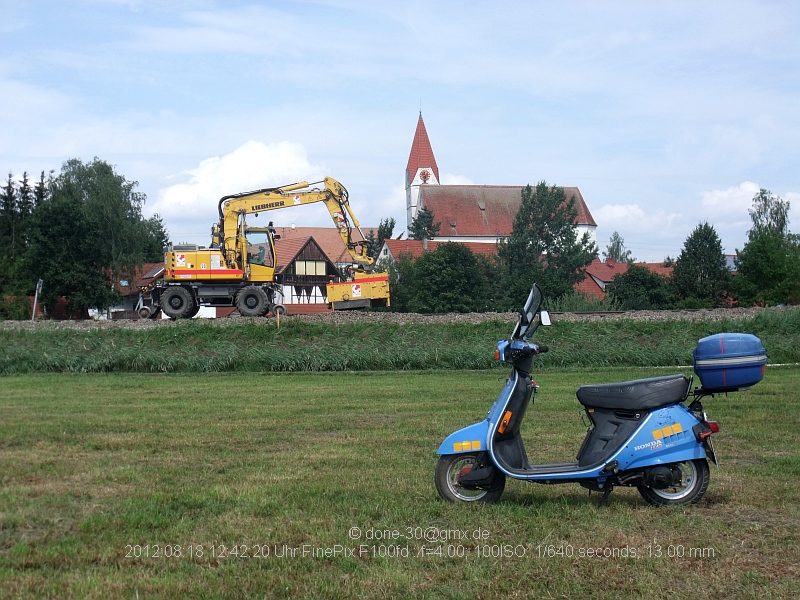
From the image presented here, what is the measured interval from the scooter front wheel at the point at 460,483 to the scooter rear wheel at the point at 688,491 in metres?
1.17

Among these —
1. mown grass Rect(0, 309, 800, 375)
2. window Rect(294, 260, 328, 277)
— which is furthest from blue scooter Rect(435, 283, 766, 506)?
window Rect(294, 260, 328, 277)

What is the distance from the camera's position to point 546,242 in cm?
7600

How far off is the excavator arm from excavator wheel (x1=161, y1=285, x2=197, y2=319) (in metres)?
2.16

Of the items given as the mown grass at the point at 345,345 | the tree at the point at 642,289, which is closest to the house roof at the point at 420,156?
the tree at the point at 642,289

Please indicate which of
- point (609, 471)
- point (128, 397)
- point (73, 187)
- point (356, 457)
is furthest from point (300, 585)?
point (73, 187)

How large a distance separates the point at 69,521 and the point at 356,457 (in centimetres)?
336

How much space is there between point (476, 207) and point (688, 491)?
345 ft

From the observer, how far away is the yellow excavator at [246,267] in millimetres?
32312

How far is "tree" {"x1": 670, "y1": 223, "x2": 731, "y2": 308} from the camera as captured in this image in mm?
59438

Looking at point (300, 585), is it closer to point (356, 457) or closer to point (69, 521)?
point (69, 521)

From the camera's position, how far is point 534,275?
209 ft

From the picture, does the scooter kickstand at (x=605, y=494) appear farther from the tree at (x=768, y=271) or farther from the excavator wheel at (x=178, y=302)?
the tree at (x=768, y=271)

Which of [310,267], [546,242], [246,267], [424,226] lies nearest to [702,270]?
[546,242]

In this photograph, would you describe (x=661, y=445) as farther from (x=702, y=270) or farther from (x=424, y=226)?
(x=424, y=226)
